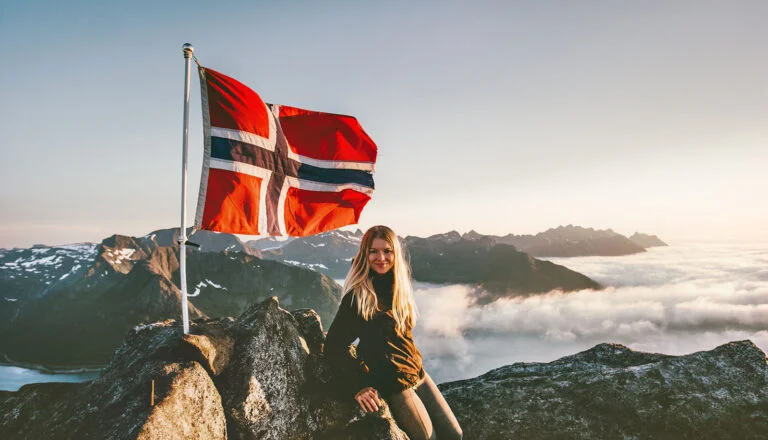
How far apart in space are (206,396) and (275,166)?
6.31 meters

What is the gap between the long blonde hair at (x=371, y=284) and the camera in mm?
Answer: 7215

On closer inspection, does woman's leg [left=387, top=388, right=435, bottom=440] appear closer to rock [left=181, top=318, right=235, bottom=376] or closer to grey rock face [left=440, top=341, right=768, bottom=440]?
grey rock face [left=440, top=341, right=768, bottom=440]

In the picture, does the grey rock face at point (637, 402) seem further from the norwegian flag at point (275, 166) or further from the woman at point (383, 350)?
the norwegian flag at point (275, 166)

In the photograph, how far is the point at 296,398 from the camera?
7754 millimetres

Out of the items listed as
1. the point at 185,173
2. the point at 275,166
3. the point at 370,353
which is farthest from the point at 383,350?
the point at 275,166

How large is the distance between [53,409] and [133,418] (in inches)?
104

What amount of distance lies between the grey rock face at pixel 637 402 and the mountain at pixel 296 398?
0.07 ft

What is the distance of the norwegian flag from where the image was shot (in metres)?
9.48

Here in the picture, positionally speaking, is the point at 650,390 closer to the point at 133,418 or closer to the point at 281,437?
the point at 281,437

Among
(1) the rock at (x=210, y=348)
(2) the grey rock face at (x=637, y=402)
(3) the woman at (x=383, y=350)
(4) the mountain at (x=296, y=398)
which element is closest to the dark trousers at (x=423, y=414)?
(3) the woman at (x=383, y=350)

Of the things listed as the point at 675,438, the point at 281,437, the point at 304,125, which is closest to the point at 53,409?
the point at 281,437

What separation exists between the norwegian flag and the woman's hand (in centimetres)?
513

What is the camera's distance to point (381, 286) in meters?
7.75

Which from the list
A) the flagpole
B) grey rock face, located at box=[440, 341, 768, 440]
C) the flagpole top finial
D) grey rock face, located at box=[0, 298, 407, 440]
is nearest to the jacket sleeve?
grey rock face, located at box=[0, 298, 407, 440]
